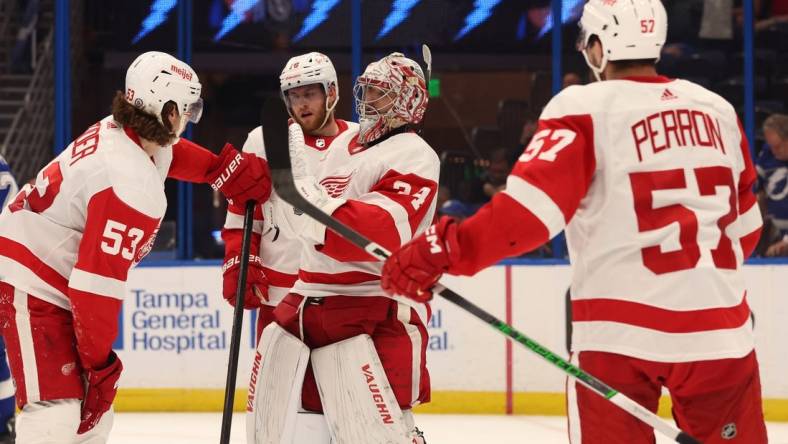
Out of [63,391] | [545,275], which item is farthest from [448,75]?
[63,391]

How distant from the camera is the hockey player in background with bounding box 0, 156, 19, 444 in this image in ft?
14.7

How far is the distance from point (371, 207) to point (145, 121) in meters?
0.54

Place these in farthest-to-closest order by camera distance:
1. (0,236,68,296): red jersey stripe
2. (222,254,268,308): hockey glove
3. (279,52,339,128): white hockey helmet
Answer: (222,254,268,308): hockey glove < (279,52,339,128): white hockey helmet < (0,236,68,296): red jersey stripe

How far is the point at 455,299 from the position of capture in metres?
2.57

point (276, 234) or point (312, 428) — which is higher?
point (276, 234)

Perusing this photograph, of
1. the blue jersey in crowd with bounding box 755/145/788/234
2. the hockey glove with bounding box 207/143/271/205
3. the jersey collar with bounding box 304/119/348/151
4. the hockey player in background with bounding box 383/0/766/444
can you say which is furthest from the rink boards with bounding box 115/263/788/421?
the hockey player in background with bounding box 383/0/766/444

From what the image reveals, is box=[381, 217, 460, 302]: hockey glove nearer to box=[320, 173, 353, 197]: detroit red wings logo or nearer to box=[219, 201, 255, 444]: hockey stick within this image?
box=[320, 173, 353, 197]: detroit red wings logo

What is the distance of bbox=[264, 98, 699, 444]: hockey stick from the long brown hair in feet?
0.81

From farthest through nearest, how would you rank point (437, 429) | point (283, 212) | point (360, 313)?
1. point (437, 429)
2. point (283, 212)
3. point (360, 313)

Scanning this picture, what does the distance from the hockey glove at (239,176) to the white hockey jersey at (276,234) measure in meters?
0.17

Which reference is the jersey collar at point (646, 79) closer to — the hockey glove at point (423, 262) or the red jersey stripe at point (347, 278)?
the hockey glove at point (423, 262)

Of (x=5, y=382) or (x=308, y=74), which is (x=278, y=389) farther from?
(x=5, y=382)

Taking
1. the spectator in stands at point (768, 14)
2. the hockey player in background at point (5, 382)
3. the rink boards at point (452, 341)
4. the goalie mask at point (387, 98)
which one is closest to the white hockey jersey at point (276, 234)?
the goalie mask at point (387, 98)

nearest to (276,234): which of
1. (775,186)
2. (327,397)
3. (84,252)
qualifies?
(327,397)
